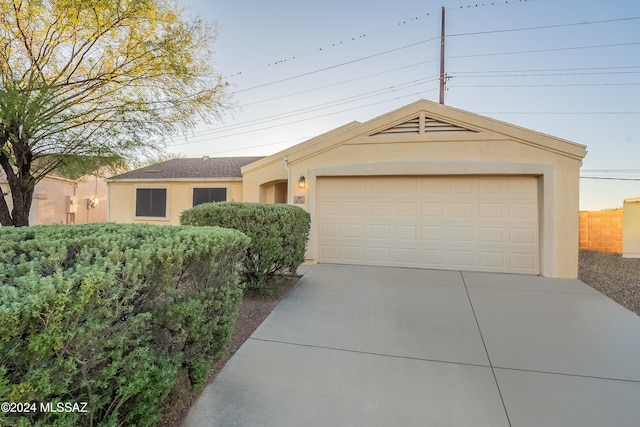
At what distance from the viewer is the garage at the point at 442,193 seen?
657 centimetres

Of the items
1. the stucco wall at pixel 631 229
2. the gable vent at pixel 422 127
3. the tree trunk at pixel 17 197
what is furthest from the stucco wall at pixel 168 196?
the stucco wall at pixel 631 229

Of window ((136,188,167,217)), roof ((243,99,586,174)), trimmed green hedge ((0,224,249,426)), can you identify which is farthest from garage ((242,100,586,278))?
window ((136,188,167,217))

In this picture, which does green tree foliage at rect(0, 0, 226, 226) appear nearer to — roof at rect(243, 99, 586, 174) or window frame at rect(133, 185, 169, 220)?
roof at rect(243, 99, 586, 174)

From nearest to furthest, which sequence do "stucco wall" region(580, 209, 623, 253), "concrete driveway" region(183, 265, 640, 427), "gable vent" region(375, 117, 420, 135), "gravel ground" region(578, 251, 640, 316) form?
"concrete driveway" region(183, 265, 640, 427) < "gravel ground" region(578, 251, 640, 316) < "gable vent" region(375, 117, 420, 135) < "stucco wall" region(580, 209, 623, 253)

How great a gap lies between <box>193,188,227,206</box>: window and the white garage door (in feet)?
17.8

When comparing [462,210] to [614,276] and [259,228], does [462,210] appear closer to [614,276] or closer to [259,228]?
[614,276]

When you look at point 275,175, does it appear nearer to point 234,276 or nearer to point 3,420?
point 234,276

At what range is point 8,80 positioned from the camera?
18.7ft

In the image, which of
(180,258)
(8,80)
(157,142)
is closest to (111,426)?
(180,258)

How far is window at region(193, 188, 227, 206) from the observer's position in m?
11.6

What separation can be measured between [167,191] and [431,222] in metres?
10.6

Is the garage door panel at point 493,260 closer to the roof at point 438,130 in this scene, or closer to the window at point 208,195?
the roof at point 438,130

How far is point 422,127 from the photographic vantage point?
726 centimetres

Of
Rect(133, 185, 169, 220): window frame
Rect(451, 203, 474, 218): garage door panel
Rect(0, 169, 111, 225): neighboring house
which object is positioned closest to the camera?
Rect(451, 203, 474, 218): garage door panel
